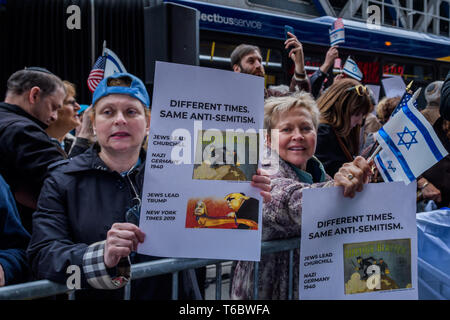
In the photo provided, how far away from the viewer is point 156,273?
138cm

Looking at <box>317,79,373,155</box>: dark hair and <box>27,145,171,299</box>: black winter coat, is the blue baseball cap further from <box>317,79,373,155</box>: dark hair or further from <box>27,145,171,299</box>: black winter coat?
<box>317,79,373,155</box>: dark hair

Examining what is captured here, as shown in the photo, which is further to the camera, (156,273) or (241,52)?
(241,52)

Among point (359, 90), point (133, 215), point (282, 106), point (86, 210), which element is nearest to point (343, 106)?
point (359, 90)

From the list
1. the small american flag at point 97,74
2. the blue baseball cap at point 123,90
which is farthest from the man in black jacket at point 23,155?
the blue baseball cap at point 123,90

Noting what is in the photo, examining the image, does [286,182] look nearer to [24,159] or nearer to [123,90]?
[123,90]

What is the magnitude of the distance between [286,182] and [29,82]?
65.0 inches

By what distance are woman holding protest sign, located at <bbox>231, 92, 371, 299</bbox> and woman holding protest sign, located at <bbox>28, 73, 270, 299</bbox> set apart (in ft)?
1.04

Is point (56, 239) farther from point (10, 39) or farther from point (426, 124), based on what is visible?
point (10, 39)

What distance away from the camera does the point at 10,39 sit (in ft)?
13.8

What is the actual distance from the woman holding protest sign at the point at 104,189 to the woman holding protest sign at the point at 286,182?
0.32 metres

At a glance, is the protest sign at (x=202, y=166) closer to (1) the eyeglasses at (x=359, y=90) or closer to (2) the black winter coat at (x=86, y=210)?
(2) the black winter coat at (x=86, y=210)

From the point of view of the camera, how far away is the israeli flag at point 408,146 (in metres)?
1.53
